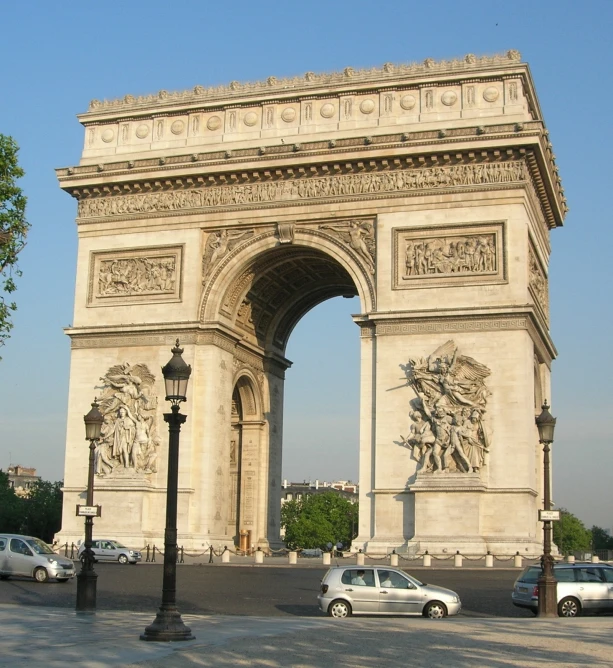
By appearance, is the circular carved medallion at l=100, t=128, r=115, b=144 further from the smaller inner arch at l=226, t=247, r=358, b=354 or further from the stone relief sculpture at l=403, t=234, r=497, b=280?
the stone relief sculpture at l=403, t=234, r=497, b=280

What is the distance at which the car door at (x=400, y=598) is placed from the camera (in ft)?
66.2

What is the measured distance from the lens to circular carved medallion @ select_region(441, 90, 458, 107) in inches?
1453

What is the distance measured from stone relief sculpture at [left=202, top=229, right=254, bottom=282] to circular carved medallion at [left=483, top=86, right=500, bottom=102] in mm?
9436

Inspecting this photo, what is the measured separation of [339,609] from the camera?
798 inches

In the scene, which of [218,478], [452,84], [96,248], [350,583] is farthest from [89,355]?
[350,583]

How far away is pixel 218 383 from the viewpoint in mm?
38531

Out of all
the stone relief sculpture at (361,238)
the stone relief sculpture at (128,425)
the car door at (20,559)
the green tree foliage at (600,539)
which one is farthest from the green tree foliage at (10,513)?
the green tree foliage at (600,539)

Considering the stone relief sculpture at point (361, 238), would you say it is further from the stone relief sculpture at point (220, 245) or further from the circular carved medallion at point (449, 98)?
the circular carved medallion at point (449, 98)

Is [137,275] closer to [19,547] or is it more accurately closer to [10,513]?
[19,547]

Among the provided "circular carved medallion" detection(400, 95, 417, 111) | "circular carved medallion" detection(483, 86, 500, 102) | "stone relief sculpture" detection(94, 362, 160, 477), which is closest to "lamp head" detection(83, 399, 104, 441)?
"stone relief sculpture" detection(94, 362, 160, 477)

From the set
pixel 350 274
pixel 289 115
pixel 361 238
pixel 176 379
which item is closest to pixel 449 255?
pixel 361 238

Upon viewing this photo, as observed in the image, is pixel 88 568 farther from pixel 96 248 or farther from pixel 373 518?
pixel 96 248

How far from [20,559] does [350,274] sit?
1516 centimetres

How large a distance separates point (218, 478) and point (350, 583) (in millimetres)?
18279
